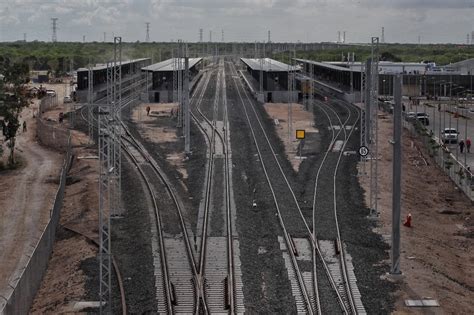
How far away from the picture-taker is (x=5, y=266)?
21.6 m

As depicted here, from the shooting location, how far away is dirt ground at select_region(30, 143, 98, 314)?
17.3 m

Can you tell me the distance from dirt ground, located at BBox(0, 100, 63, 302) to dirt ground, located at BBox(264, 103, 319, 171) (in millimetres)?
11233

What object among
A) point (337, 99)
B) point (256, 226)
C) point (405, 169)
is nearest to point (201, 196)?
point (256, 226)

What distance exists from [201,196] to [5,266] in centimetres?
823

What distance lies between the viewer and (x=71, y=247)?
862 inches

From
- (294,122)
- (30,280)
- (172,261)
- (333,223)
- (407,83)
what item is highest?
(407,83)

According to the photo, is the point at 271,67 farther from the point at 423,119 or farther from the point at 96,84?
the point at 423,119

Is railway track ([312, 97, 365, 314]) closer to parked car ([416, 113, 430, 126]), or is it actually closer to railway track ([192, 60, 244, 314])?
railway track ([192, 60, 244, 314])

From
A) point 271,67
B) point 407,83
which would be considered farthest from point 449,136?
point 407,83

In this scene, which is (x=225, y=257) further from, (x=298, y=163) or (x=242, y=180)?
(x=298, y=163)

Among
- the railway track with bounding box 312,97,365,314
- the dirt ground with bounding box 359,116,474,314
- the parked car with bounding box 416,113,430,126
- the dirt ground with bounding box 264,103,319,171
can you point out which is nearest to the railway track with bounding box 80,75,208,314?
the railway track with bounding box 312,97,365,314

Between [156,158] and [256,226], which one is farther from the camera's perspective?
[156,158]

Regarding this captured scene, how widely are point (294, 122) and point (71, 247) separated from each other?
3176 centimetres

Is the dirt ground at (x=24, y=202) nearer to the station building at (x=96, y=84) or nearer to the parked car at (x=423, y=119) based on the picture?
the station building at (x=96, y=84)
